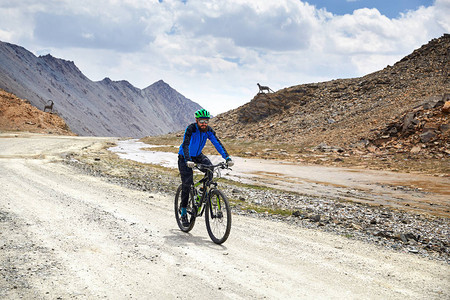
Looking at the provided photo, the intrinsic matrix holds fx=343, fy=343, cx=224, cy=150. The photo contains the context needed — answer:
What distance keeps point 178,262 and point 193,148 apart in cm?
294

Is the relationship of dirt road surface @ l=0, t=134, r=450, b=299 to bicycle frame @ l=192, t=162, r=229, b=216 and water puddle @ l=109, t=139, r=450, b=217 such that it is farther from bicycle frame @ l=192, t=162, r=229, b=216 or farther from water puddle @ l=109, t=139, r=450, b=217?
water puddle @ l=109, t=139, r=450, b=217

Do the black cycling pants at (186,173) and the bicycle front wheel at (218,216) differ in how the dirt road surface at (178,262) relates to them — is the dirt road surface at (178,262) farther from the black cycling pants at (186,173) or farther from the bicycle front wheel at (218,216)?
the black cycling pants at (186,173)

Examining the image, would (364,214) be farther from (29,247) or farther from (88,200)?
(29,247)

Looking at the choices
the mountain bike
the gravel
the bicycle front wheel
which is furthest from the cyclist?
the gravel

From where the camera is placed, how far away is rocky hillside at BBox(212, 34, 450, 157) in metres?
37.8

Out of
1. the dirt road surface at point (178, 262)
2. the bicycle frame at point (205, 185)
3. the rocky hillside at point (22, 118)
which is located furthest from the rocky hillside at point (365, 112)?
the rocky hillside at point (22, 118)

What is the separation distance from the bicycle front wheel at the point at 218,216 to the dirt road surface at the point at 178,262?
0.28 metres

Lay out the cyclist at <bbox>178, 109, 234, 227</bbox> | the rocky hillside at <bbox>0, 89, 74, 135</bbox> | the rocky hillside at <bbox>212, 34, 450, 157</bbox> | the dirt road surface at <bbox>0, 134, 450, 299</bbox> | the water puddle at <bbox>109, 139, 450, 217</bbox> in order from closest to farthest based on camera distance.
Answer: the dirt road surface at <bbox>0, 134, 450, 299</bbox> → the cyclist at <bbox>178, 109, 234, 227</bbox> → the water puddle at <bbox>109, 139, 450, 217</bbox> → the rocky hillside at <bbox>212, 34, 450, 157</bbox> → the rocky hillside at <bbox>0, 89, 74, 135</bbox>

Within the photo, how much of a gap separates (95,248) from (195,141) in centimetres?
335

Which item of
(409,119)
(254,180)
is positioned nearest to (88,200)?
(254,180)

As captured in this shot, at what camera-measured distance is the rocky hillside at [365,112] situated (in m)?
37.8

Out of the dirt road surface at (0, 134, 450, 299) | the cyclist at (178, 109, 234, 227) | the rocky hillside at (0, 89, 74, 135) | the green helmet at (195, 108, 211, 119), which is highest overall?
the rocky hillside at (0, 89, 74, 135)

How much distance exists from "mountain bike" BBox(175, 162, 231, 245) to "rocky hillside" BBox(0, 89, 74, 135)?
285 feet

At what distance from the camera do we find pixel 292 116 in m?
67.9
